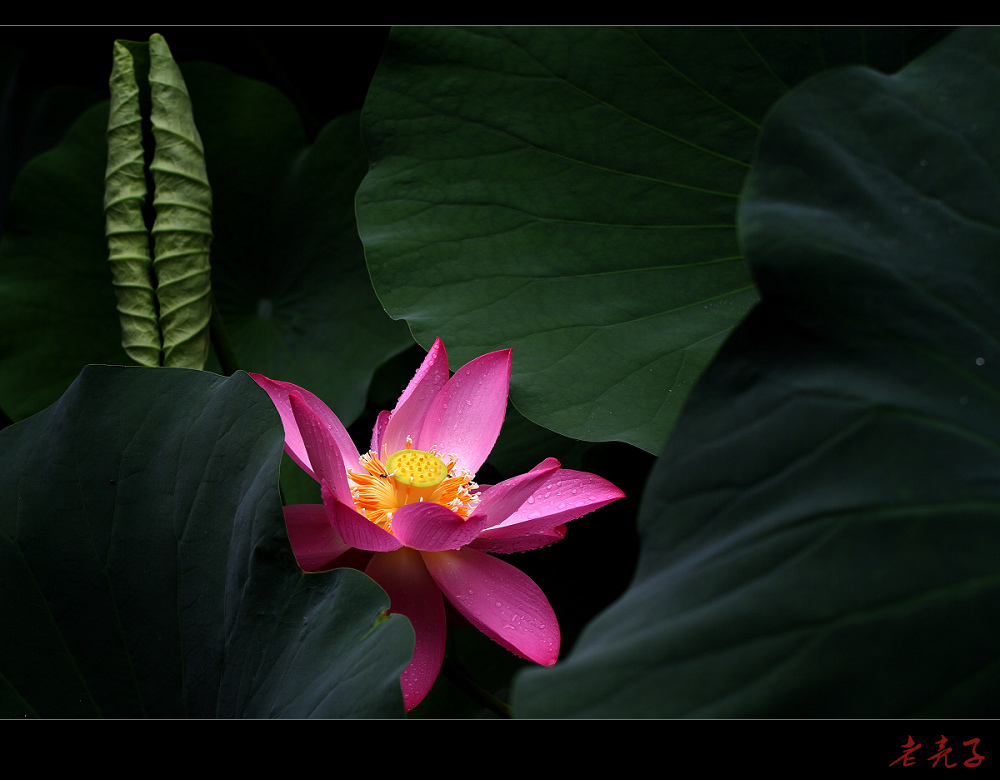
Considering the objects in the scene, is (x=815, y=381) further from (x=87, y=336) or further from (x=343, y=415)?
(x=87, y=336)

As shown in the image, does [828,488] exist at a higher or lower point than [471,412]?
higher

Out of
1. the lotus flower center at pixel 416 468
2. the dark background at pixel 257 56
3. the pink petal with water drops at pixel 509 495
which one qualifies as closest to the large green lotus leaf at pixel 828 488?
the pink petal with water drops at pixel 509 495

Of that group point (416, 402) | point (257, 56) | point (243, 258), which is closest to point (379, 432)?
point (416, 402)

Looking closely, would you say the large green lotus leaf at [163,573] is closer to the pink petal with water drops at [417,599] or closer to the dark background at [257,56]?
the pink petal with water drops at [417,599]

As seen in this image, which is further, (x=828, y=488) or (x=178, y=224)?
(x=178, y=224)

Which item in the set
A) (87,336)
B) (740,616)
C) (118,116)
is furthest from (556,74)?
(87,336)

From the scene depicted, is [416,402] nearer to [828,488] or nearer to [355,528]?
[355,528]

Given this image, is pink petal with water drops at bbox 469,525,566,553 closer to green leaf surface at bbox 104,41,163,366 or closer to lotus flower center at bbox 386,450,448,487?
lotus flower center at bbox 386,450,448,487
